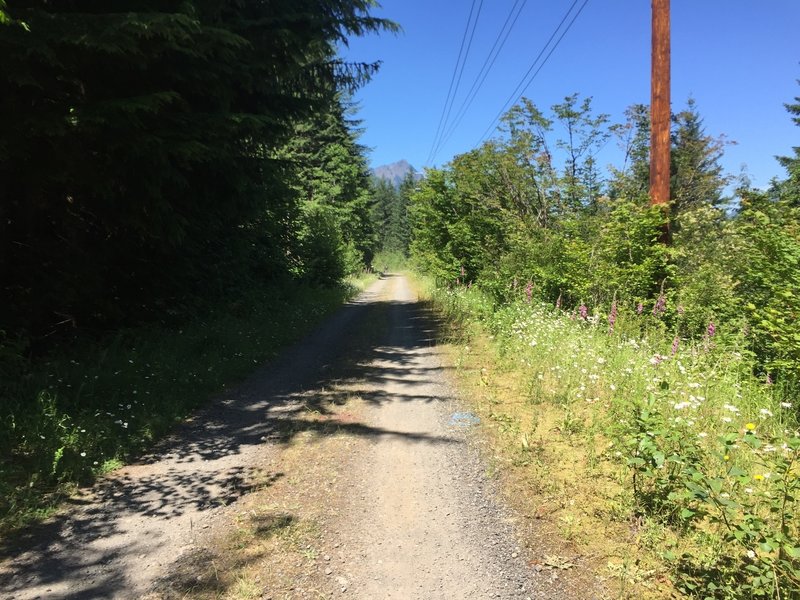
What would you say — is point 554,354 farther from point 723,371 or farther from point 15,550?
point 15,550

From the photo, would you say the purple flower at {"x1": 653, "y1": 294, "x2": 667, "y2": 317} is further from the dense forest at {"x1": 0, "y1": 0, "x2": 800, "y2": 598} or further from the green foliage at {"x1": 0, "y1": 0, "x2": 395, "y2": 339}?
the green foliage at {"x1": 0, "y1": 0, "x2": 395, "y2": 339}

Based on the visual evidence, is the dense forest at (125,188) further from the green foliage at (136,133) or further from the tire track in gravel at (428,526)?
the tire track in gravel at (428,526)

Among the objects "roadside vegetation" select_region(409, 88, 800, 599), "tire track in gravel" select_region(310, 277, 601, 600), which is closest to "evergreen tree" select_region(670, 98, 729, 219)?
"roadside vegetation" select_region(409, 88, 800, 599)

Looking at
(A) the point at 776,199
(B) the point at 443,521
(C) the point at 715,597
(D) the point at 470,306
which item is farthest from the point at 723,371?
(D) the point at 470,306

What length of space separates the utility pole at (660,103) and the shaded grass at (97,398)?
6.97 metres

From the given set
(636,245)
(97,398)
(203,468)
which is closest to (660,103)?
(636,245)

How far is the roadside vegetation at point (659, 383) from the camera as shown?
2.74m

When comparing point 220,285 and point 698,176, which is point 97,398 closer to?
point 220,285

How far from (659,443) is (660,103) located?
5.04 meters

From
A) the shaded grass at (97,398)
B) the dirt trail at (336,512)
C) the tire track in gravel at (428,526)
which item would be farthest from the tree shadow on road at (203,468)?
the tire track in gravel at (428,526)

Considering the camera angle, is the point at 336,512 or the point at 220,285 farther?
the point at 220,285

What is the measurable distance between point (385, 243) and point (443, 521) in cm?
9067

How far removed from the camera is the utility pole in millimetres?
6410

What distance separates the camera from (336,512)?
3.65 m
